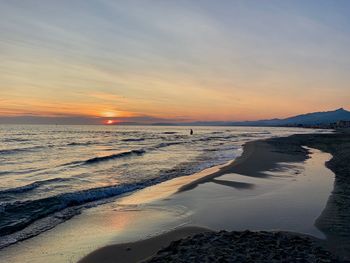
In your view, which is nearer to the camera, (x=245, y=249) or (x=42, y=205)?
(x=245, y=249)

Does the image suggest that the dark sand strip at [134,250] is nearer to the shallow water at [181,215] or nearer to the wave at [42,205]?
the shallow water at [181,215]

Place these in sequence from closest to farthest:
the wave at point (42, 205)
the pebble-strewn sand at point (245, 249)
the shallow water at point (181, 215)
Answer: the pebble-strewn sand at point (245, 249)
the shallow water at point (181, 215)
the wave at point (42, 205)

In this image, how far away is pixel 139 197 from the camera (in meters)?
14.6

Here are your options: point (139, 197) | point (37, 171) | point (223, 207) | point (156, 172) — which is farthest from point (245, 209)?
point (37, 171)

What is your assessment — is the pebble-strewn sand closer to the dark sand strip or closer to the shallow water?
the dark sand strip

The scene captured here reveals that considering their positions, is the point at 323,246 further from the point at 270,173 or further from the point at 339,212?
the point at 270,173

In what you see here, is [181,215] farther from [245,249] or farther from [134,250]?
[245,249]

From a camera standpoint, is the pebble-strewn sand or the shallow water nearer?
the pebble-strewn sand

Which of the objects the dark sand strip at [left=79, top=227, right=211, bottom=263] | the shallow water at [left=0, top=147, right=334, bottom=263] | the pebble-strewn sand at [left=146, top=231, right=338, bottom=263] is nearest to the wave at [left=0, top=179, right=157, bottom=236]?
the shallow water at [left=0, top=147, right=334, bottom=263]

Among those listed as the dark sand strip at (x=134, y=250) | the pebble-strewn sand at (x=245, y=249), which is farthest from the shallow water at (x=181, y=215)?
the pebble-strewn sand at (x=245, y=249)

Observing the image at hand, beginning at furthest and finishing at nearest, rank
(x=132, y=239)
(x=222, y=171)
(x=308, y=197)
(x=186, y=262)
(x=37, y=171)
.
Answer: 1. (x=37, y=171)
2. (x=222, y=171)
3. (x=308, y=197)
4. (x=132, y=239)
5. (x=186, y=262)

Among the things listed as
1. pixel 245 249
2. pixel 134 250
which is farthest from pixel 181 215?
pixel 245 249

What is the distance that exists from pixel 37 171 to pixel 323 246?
20.6 metres

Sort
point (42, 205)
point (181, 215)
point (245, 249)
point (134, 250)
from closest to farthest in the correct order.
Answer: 1. point (245, 249)
2. point (134, 250)
3. point (181, 215)
4. point (42, 205)
